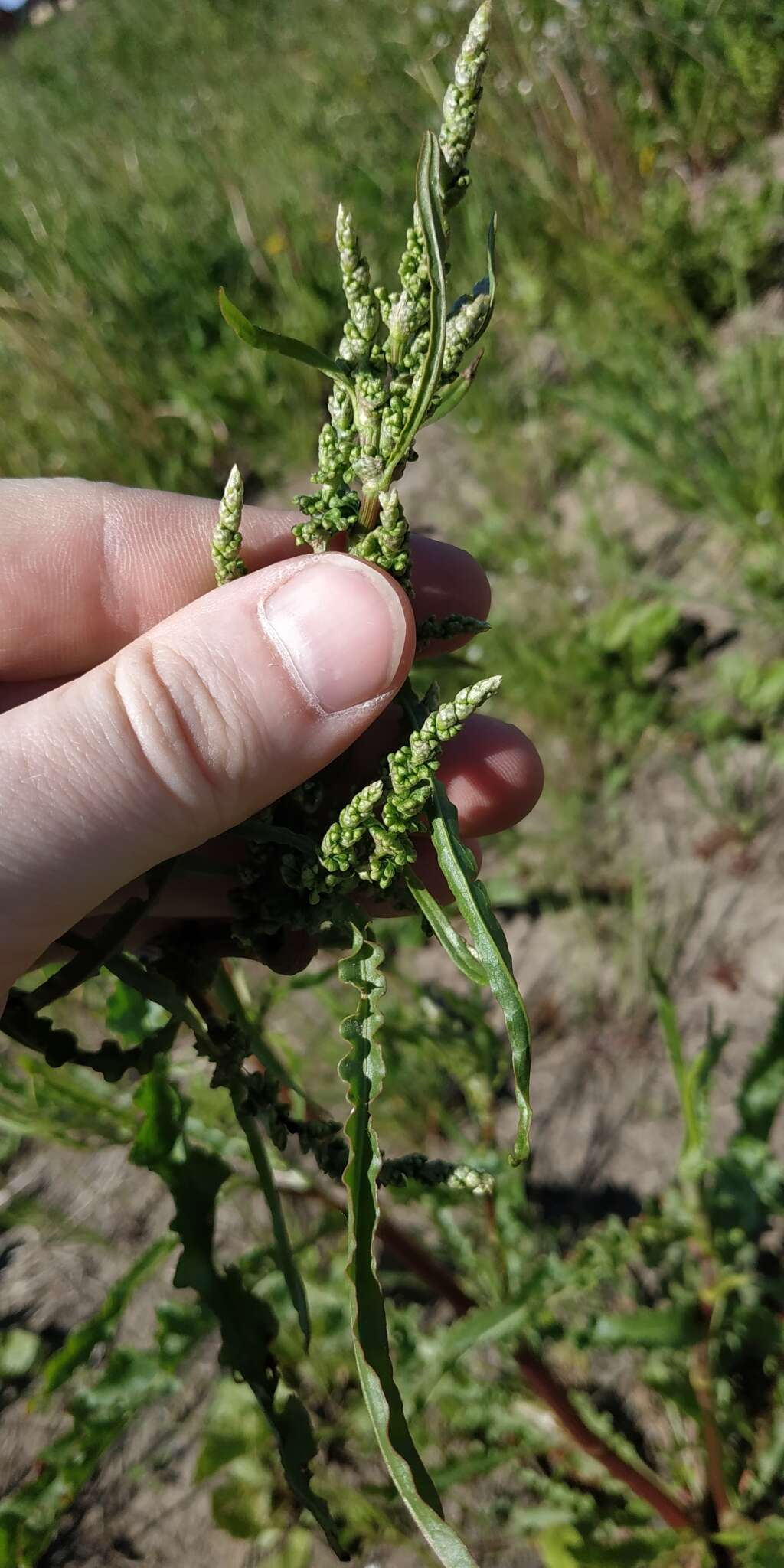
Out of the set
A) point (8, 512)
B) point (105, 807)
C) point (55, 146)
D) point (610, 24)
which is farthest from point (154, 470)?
point (55, 146)

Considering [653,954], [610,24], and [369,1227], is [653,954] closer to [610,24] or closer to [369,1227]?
[369,1227]

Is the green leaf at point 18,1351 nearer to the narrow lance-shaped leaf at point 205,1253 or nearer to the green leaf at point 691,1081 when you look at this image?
the narrow lance-shaped leaf at point 205,1253

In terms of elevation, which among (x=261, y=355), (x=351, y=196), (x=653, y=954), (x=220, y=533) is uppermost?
(x=351, y=196)

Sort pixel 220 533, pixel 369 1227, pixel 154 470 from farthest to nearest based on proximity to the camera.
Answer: pixel 154 470 → pixel 220 533 → pixel 369 1227

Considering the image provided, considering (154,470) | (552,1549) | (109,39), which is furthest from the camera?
(109,39)

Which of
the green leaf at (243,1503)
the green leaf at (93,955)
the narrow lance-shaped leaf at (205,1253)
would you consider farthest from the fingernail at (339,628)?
the green leaf at (243,1503)

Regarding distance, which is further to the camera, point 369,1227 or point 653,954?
point 653,954
